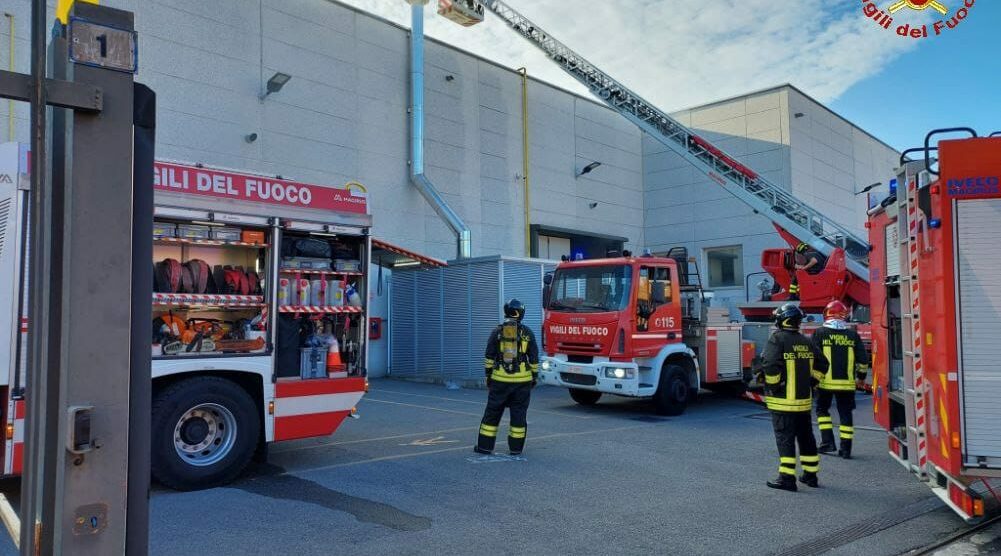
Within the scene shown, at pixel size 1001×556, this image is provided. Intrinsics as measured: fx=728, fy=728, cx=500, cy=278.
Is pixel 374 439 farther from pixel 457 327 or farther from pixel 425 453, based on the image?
pixel 457 327

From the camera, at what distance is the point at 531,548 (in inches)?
199

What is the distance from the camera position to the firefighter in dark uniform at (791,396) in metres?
6.75

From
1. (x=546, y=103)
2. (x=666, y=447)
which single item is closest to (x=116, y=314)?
(x=666, y=447)

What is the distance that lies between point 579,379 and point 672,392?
5.09ft

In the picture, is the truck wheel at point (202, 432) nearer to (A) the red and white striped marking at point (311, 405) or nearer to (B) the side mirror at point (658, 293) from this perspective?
(A) the red and white striped marking at point (311, 405)

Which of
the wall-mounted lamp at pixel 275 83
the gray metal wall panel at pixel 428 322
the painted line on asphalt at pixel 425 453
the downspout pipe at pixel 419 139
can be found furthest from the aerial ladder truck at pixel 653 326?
the wall-mounted lamp at pixel 275 83

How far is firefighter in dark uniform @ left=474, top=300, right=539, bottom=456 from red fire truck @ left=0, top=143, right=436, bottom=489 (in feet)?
4.95

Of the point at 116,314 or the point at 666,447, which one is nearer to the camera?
the point at 116,314

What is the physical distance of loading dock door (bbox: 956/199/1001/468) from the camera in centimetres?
477

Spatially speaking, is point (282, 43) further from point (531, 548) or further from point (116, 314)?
point (116, 314)

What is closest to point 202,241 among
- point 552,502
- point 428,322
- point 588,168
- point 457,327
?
point 552,502

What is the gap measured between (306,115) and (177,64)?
→ 3048 millimetres

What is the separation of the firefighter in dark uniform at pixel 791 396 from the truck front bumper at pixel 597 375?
13.7 feet

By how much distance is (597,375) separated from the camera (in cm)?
1127
